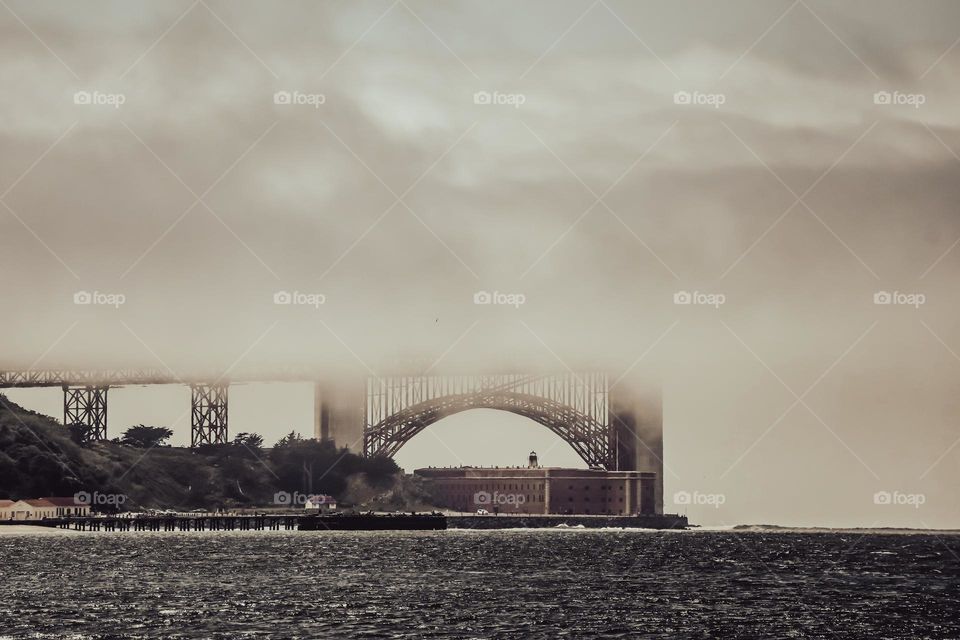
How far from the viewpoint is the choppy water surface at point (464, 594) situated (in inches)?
2359

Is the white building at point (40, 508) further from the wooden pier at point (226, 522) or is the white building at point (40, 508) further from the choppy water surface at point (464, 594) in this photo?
the choppy water surface at point (464, 594)

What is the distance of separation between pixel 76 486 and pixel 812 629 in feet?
477

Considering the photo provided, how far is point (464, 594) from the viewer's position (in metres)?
75.2

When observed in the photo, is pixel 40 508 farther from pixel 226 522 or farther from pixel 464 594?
pixel 464 594

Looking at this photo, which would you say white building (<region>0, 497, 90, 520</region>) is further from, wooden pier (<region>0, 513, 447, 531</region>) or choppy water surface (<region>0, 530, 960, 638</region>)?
choppy water surface (<region>0, 530, 960, 638</region>)

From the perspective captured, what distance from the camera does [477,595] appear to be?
74.8m

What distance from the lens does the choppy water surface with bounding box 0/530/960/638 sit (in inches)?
2359

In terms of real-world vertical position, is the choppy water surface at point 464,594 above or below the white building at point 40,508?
below

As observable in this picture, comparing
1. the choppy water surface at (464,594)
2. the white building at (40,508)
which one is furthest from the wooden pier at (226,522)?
the choppy water surface at (464,594)

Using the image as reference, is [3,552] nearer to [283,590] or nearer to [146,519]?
[283,590]

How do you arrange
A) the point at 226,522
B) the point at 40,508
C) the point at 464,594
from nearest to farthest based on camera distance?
the point at 464,594, the point at 40,508, the point at 226,522

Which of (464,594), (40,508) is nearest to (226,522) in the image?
(40,508)

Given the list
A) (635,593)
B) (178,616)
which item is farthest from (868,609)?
(178,616)

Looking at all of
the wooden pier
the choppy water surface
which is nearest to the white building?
the wooden pier
